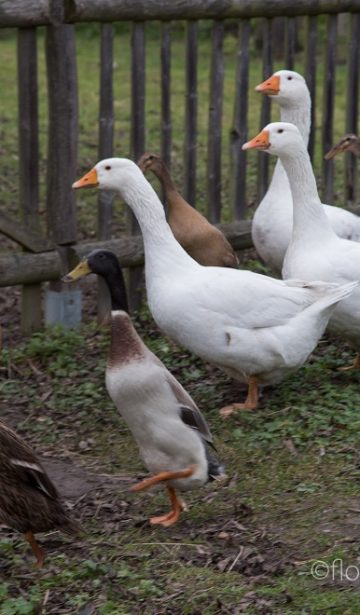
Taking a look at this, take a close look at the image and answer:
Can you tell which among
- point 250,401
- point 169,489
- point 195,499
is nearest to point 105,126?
point 250,401

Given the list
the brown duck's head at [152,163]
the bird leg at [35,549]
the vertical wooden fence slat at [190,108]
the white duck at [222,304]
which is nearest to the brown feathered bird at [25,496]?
the bird leg at [35,549]

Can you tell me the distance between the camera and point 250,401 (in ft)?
20.4

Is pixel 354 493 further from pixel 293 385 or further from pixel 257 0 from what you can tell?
pixel 257 0

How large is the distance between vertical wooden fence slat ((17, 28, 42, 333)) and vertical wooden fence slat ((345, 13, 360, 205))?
2723mm

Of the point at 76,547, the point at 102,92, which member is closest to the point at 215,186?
the point at 102,92

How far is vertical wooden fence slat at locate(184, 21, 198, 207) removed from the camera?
7801 millimetres

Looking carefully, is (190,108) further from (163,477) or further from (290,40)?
(163,477)

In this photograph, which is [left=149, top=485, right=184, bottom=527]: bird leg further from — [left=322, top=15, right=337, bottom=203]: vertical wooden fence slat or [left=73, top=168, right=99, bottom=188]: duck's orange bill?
[left=322, top=15, right=337, bottom=203]: vertical wooden fence slat

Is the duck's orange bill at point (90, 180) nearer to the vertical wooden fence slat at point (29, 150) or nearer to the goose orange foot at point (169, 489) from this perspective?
the vertical wooden fence slat at point (29, 150)

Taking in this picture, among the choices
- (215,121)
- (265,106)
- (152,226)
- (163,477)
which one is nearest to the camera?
(163,477)

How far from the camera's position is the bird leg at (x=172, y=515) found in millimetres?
5055

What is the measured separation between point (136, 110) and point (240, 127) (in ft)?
3.00

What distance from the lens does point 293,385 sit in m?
6.55

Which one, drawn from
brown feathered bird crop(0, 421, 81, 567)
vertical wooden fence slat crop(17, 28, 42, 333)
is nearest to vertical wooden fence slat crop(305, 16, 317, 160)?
vertical wooden fence slat crop(17, 28, 42, 333)
